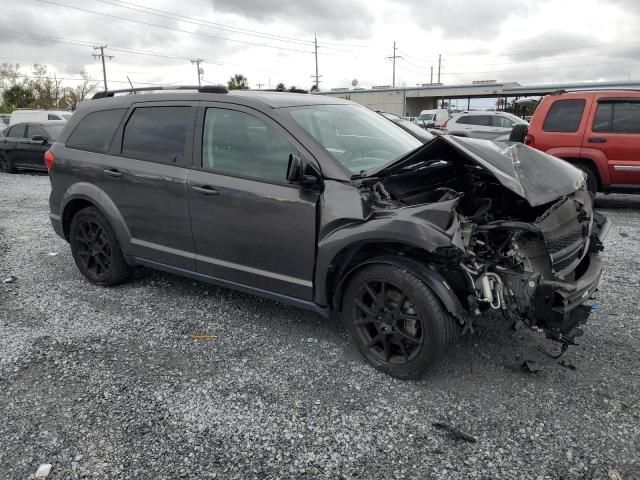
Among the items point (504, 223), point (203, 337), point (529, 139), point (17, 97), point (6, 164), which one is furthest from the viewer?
point (17, 97)

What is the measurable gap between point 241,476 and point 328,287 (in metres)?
1.34

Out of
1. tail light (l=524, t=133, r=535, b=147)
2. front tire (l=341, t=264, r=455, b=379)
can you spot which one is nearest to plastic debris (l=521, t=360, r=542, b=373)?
front tire (l=341, t=264, r=455, b=379)

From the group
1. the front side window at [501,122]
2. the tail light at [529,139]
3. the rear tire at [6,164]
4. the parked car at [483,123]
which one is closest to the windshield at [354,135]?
the tail light at [529,139]

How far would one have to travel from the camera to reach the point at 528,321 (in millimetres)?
2861

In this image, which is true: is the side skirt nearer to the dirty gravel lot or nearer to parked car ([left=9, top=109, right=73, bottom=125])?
the dirty gravel lot

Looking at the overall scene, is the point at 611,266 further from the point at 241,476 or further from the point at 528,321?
the point at 241,476

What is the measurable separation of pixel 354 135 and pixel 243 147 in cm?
86

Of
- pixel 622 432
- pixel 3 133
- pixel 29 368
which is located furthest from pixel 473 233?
pixel 3 133

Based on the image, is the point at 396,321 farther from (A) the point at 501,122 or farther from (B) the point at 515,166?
(A) the point at 501,122

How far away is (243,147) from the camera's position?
3.62m

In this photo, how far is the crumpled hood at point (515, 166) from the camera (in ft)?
9.52

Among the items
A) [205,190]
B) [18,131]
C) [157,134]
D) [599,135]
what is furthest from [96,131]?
[18,131]

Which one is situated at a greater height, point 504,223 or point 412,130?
point 412,130

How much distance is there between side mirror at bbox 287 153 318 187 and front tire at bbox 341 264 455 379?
2.17ft
